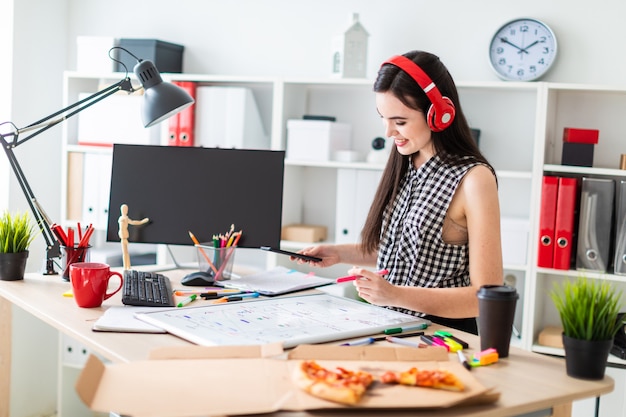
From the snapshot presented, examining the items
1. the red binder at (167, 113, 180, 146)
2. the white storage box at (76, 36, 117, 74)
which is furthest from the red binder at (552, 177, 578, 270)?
the white storage box at (76, 36, 117, 74)

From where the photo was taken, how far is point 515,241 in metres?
2.86

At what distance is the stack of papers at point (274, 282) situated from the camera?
206cm

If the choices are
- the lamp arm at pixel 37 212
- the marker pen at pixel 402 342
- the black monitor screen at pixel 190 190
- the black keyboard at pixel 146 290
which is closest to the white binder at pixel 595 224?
the black monitor screen at pixel 190 190

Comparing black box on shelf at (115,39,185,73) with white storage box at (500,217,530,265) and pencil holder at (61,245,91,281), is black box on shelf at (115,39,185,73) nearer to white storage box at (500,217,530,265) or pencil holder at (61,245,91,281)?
pencil holder at (61,245,91,281)

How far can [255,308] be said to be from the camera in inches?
70.7

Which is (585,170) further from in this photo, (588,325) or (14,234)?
(14,234)

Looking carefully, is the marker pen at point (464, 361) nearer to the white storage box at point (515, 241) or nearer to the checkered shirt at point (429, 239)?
the checkered shirt at point (429, 239)

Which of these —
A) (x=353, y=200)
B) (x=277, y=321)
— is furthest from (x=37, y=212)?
(x=353, y=200)

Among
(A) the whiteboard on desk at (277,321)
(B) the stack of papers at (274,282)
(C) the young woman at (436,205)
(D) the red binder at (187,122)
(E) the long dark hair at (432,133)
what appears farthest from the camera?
(D) the red binder at (187,122)

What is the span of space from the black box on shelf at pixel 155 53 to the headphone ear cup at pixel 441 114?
1.75 meters

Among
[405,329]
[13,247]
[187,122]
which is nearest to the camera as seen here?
[405,329]

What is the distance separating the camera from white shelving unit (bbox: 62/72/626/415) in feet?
9.25

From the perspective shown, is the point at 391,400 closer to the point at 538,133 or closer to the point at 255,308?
the point at 255,308

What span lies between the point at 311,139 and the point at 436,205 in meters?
1.28
